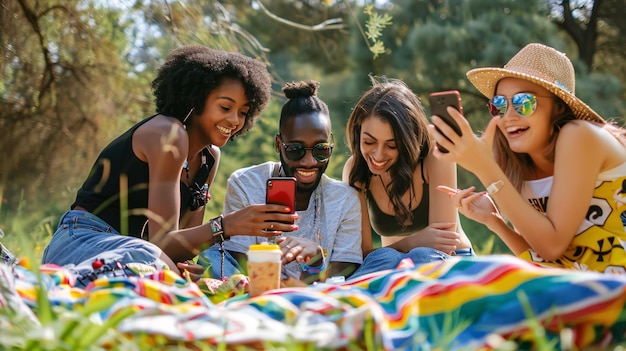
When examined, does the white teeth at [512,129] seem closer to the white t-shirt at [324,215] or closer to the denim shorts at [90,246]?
the white t-shirt at [324,215]

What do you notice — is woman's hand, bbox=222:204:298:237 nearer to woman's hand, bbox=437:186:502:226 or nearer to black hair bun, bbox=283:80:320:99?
woman's hand, bbox=437:186:502:226

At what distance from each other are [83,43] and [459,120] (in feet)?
9.08

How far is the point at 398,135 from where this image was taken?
3.29m

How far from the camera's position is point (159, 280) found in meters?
2.13

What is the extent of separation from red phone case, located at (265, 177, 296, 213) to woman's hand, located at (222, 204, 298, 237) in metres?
0.04

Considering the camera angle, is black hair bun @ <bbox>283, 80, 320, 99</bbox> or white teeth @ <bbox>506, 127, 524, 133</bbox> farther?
black hair bun @ <bbox>283, 80, 320, 99</bbox>

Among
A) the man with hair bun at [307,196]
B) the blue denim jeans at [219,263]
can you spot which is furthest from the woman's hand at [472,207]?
the blue denim jeans at [219,263]

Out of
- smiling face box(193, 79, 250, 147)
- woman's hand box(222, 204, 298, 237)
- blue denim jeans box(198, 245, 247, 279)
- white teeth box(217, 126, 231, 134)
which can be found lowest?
blue denim jeans box(198, 245, 247, 279)

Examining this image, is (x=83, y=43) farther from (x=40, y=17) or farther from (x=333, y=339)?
(x=333, y=339)

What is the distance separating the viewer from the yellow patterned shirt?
2621mm

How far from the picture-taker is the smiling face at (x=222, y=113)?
10.5ft

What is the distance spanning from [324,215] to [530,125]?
1039 mm

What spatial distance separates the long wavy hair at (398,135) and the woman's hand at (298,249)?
2.07 ft

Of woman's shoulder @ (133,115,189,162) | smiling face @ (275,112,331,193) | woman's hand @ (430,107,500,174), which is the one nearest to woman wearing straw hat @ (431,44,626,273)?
woman's hand @ (430,107,500,174)
